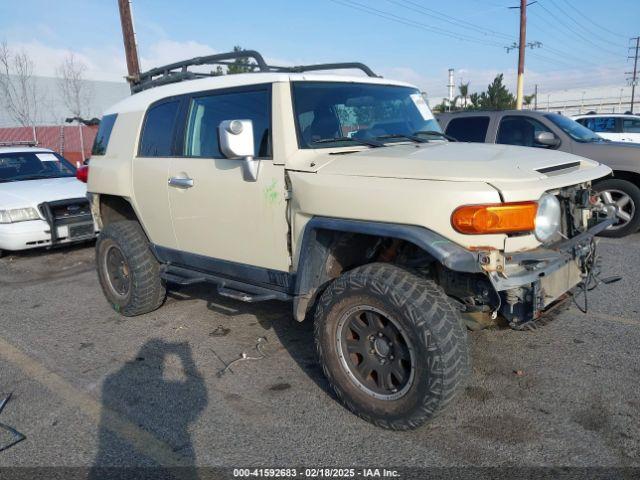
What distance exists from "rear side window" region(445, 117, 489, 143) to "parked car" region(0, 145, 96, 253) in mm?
5852

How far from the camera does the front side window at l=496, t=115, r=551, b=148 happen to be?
784cm

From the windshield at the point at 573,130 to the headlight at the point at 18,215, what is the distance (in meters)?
7.77

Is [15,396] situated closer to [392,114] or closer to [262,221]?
[262,221]

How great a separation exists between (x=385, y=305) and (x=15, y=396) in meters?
2.68

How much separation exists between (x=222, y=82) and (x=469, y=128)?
5.38 meters

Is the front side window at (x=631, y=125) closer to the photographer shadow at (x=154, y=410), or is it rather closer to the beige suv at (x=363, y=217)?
the beige suv at (x=363, y=217)

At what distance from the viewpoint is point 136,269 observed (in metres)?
4.75

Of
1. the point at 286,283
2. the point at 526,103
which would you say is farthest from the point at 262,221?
the point at 526,103

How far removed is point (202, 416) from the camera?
3201mm

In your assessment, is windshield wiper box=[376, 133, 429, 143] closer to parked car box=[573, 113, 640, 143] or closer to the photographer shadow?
the photographer shadow

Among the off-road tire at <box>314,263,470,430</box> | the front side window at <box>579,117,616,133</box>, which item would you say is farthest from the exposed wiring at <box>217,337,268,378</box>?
the front side window at <box>579,117,616,133</box>

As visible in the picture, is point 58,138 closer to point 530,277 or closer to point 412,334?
point 412,334

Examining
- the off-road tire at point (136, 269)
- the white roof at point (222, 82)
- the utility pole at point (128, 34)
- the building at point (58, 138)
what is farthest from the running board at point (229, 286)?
the building at point (58, 138)

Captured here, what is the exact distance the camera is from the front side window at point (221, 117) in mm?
3557
